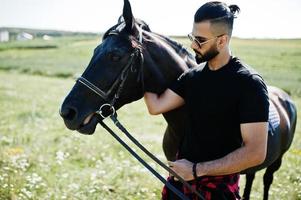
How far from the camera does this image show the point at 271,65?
72.2 feet

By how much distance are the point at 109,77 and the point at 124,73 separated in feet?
0.43

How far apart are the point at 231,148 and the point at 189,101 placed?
0.50 m

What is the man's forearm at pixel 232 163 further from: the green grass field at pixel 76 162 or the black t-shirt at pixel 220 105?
the green grass field at pixel 76 162

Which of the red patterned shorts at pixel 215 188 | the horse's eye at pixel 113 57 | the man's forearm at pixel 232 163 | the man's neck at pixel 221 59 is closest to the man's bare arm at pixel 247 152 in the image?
the man's forearm at pixel 232 163

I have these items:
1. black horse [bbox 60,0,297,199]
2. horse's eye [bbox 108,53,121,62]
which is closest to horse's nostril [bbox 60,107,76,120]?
black horse [bbox 60,0,297,199]

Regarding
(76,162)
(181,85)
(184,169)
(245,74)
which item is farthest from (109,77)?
(76,162)

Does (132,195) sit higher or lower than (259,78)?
lower

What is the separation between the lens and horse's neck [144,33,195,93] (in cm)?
329

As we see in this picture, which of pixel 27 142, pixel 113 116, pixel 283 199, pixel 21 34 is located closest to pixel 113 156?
pixel 27 142

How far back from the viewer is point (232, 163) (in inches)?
104

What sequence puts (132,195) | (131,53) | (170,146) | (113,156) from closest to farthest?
(131,53) → (170,146) → (132,195) → (113,156)

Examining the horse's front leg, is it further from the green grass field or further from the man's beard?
the green grass field

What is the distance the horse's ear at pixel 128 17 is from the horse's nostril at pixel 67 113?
2.69ft

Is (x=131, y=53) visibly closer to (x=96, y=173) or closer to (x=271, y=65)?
(x=96, y=173)
